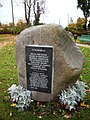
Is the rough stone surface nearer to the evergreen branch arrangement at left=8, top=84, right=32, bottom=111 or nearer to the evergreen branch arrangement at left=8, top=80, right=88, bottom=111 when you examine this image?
the evergreen branch arrangement at left=8, top=80, right=88, bottom=111

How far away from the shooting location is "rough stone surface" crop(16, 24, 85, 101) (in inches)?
206

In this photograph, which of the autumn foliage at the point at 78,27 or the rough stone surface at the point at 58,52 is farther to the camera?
the autumn foliage at the point at 78,27

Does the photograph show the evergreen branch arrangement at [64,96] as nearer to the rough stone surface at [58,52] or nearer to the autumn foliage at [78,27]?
the rough stone surface at [58,52]

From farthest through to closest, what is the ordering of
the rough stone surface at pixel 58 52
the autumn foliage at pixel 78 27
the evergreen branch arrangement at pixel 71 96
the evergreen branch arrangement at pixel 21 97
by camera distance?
the autumn foliage at pixel 78 27 → the evergreen branch arrangement at pixel 21 97 → the evergreen branch arrangement at pixel 71 96 → the rough stone surface at pixel 58 52

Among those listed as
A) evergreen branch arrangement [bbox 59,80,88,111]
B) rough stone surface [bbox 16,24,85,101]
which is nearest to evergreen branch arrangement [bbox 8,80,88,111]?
evergreen branch arrangement [bbox 59,80,88,111]

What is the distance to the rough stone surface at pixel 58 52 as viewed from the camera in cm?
524

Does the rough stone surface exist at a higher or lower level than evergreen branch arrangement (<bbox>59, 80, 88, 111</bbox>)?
higher

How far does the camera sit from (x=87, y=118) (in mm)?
5207

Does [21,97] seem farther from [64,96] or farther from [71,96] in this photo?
[71,96]

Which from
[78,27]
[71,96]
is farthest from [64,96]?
[78,27]

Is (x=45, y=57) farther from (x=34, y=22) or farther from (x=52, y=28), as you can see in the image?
(x=34, y=22)

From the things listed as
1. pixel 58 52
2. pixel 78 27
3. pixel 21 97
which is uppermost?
pixel 58 52

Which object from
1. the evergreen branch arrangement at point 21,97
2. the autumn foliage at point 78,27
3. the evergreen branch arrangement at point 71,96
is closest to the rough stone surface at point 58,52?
the evergreen branch arrangement at point 71,96

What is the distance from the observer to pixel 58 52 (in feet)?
17.1
